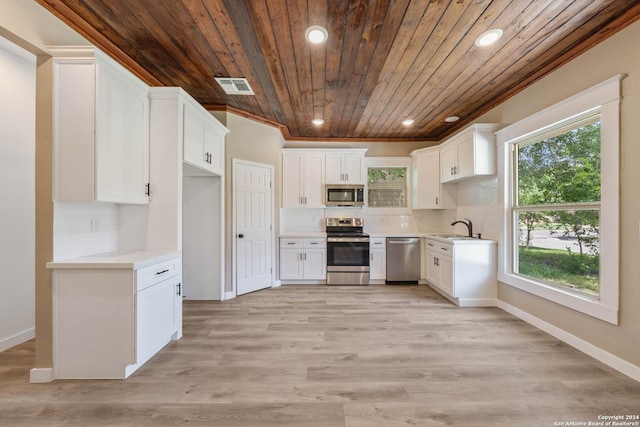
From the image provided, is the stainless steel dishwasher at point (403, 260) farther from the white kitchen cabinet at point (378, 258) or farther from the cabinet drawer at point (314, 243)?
the cabinet drawer at point (314, 243)

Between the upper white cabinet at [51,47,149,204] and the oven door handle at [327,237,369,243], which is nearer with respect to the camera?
the upper white cabinet at [51,47,149,204]

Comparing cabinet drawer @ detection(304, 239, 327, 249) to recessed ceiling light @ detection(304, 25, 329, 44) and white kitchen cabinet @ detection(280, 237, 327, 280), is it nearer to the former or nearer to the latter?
white kitchen cabinet @ detection(280, 237, 327, 280)

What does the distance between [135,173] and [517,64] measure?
12.5 ft

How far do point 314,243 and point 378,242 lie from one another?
44.9 inches

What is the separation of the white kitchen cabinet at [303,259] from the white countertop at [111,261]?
2.37m

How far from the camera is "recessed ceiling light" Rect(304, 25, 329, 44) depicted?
1.96 metres

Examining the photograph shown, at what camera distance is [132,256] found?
2084mm

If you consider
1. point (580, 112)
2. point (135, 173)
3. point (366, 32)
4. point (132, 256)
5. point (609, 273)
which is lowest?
point (609, 273)

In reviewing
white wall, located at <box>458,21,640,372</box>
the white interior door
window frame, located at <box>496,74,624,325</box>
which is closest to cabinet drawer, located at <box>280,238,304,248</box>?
the white interior door

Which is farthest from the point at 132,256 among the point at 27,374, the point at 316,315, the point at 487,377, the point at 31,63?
the point at 487,377

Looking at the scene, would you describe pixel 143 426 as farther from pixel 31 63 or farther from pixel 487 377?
pixel 31 63

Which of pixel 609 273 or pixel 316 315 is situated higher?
pixel 609 273

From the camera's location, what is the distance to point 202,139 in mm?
2941

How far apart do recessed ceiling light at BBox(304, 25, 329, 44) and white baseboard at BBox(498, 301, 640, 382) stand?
3.47m
